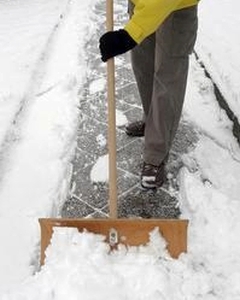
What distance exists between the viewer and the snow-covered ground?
8.26 ft

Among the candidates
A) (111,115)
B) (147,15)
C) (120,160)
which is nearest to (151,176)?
(120,160)

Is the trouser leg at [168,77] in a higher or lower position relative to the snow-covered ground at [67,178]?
higher

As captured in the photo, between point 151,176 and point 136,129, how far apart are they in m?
0.66

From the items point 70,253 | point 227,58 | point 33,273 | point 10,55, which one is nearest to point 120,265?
point 70,253

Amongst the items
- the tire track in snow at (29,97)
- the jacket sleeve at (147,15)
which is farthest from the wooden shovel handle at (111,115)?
the tire track in snow at (29,97)

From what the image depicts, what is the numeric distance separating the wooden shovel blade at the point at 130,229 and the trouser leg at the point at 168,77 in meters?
0.73

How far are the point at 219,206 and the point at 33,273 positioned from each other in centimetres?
106

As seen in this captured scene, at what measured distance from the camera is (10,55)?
583cm

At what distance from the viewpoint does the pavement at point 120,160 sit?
3.24 metres

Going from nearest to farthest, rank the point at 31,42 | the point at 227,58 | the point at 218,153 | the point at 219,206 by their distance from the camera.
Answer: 1. the point at 219,206
2. the point at 218,153
3. the point at 227,58
4. the point at 31,42

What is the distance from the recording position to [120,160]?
3.70 meters

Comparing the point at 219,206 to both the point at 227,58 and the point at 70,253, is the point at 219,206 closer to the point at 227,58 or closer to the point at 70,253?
the point at 70,253

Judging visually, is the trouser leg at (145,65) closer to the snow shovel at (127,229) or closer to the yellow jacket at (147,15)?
the yellow jacket at (147,15)

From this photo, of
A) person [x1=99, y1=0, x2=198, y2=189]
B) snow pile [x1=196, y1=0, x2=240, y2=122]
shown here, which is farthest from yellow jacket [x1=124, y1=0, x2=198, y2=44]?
snow pile [x1=196, y1=0, x2=240, y2=122]
